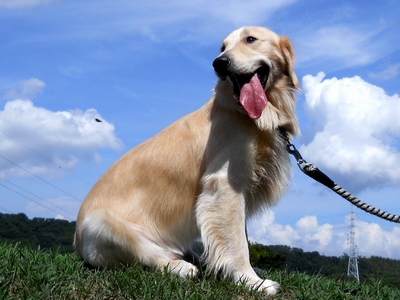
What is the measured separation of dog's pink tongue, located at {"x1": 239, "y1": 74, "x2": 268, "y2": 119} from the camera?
16.3ft

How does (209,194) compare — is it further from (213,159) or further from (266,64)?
(266,64)

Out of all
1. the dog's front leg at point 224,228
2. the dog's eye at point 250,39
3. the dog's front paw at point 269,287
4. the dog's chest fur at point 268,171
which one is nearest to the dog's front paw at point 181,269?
the dog's front leg at point 224,228

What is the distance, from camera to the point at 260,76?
522 cm

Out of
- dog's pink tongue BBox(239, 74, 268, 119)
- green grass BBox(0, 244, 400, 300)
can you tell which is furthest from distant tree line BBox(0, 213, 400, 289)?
dog's pink tongue BBox(239, 74, 268, 119)

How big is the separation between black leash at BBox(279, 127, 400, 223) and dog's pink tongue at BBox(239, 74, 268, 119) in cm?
46

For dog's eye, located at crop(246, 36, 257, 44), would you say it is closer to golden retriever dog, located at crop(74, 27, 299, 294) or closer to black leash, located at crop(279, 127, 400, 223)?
golden retriever dog, located at crop(74, 27, 299, 294)

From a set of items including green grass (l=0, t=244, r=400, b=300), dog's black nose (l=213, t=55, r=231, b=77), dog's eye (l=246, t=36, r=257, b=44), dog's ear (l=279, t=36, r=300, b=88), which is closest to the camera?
green grass (l=0, t=244, r=400, b=300)

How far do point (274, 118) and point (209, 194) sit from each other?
1.02 meters

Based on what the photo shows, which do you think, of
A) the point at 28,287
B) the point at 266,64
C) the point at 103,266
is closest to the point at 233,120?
the point at 266,64

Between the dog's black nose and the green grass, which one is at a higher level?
the dog's black nose

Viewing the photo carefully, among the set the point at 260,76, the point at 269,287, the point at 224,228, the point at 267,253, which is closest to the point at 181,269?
the point at 224,228

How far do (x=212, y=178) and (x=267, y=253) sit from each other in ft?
80.9

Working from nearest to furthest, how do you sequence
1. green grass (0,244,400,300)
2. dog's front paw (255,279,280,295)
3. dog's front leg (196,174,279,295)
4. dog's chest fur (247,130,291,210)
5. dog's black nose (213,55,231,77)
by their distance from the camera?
green grass (0,244,400,300)
dog's front paw (255,279,280,295)
dog's front leg (196,174,279,295)
dog's black nose (213,55,231,77)
dog's chest fur (247,130,291,210)

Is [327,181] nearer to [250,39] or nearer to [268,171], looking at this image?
[268,171]
